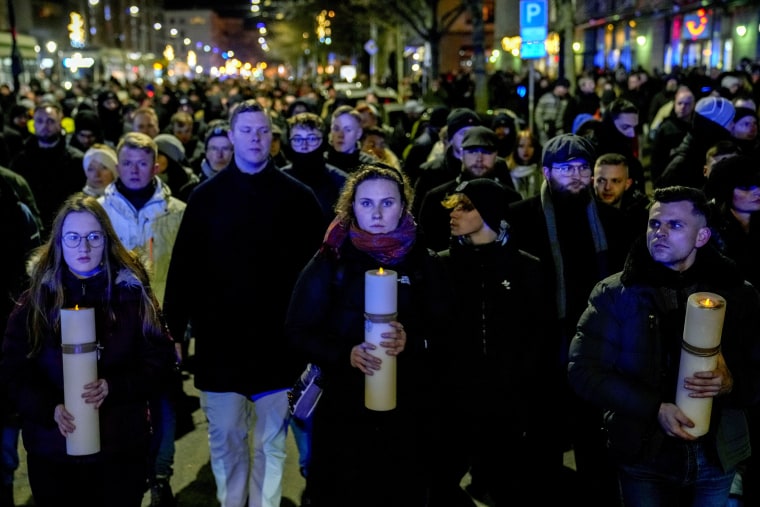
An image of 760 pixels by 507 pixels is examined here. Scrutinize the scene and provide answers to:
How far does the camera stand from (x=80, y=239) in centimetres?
368

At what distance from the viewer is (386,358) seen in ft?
10.8

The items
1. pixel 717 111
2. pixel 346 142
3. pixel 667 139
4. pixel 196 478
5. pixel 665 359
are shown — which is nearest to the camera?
pixel 665 359

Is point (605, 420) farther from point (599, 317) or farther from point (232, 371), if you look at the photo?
point (232, 371)

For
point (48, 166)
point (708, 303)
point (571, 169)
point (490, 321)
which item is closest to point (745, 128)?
point (571, 169)

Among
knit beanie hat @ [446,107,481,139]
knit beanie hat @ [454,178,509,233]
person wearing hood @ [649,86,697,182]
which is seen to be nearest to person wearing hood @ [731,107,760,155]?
person wearing hood @ [649,86,697,182]

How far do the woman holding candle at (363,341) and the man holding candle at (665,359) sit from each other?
2.19 ft

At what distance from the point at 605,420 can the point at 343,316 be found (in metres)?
1.14

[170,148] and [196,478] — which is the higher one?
[170,148]

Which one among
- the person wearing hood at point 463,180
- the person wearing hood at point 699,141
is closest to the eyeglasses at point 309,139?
the person wearing hood at point 463,180

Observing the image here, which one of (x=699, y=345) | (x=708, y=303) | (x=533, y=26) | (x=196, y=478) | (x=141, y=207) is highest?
(x=533, y=26)

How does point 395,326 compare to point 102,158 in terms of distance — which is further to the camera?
point 102,158

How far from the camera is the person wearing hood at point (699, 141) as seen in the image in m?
7.31

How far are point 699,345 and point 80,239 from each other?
8.03 ft

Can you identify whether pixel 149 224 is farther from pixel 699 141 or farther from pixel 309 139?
pixel 699 141
